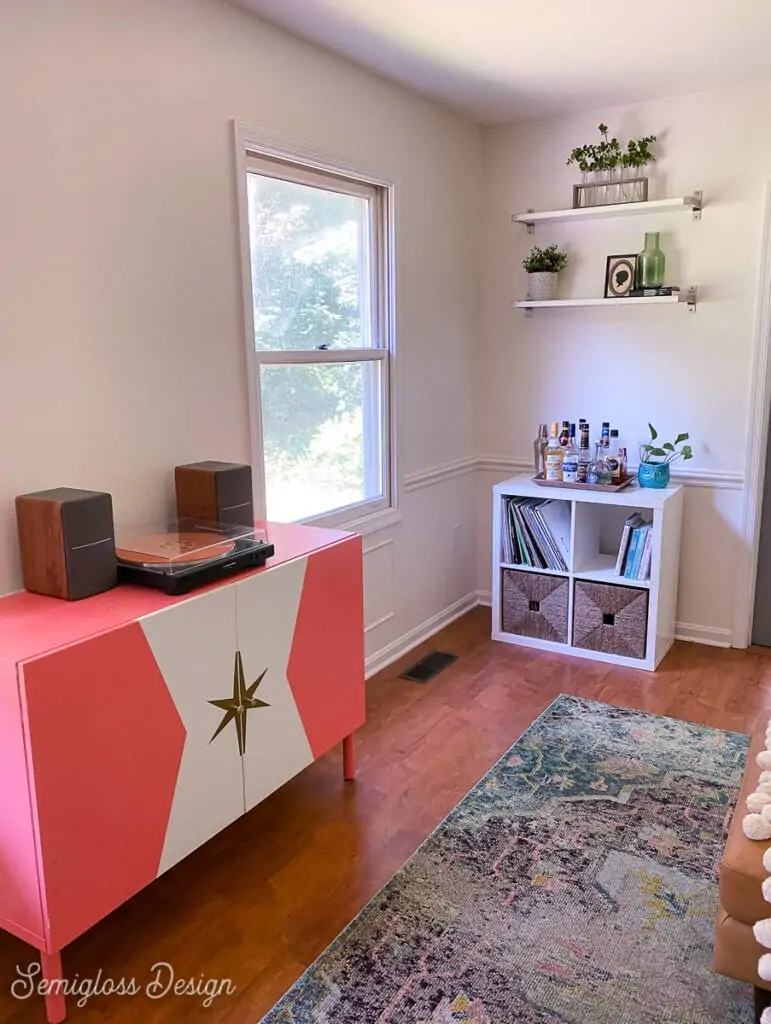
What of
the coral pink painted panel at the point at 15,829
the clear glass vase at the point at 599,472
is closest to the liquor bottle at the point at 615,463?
the clear glass vase at the point at 599,472

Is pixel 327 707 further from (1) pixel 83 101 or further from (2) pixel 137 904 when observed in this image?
(1) pixel 83 101

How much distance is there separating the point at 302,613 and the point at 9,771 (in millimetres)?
884

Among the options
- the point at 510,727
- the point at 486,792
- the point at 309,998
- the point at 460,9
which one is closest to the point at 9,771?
the point at 309,998

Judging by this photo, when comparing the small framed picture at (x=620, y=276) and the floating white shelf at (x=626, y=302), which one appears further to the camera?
the small framed picture at (x=620, y=276)

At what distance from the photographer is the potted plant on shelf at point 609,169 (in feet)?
11.3

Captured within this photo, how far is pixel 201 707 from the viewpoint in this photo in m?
1.94

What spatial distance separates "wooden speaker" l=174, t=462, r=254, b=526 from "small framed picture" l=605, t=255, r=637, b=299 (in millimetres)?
2102

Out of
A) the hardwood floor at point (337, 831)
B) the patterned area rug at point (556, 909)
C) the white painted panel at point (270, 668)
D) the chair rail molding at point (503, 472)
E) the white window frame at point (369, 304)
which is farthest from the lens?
the chair rail molding at point (503, 472)

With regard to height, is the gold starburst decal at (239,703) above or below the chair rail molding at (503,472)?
below

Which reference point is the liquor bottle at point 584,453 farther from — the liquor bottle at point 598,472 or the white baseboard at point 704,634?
the white baseboard at point 704,634

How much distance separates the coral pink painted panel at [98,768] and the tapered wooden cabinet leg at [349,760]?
79 centimetres

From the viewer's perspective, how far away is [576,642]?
3590 mm

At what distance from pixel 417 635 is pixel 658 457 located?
4.57 ft

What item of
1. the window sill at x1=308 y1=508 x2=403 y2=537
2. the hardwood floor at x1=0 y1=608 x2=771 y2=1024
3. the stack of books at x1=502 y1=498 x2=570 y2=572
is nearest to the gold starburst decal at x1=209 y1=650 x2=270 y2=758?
the hardwood floor at x1=0 y1=608 x2=771 y2=1024
